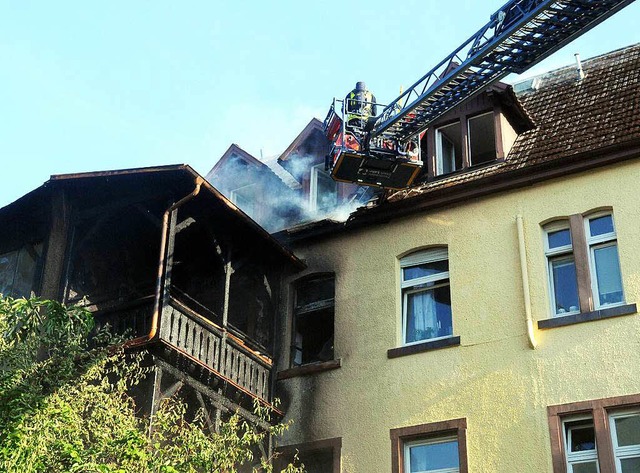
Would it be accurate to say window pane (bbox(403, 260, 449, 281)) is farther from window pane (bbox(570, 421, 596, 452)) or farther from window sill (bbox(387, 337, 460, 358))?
window pane (bbox(570, 421, 596, 452))

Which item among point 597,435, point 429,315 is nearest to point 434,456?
point 429,315

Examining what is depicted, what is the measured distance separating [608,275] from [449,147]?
4906 millimetres

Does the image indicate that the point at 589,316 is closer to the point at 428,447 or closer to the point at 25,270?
the point at 428,447

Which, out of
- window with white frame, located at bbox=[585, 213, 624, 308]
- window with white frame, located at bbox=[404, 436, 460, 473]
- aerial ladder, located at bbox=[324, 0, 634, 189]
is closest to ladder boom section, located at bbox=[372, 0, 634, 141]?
aerial ladder, located at bbox=[324, 0, 634, 189]

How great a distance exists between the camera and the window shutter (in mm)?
18734

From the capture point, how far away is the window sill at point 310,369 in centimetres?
1853

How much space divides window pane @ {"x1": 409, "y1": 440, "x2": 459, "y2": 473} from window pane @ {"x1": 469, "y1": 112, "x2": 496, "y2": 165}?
5.56 metres

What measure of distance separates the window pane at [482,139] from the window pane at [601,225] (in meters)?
2.96

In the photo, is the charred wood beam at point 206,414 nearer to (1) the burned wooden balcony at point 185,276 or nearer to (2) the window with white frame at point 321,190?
(1) the burned wooden balcony at point 185,276

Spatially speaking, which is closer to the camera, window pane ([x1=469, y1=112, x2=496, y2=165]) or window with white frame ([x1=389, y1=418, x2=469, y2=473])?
window with white frame ([x1=389, y1=418, x2=469, y2=473])

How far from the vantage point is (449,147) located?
67.4 feet

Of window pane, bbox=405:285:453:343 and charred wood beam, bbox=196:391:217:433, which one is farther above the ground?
window pane, bbox=405:285:453:343

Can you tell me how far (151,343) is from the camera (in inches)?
634

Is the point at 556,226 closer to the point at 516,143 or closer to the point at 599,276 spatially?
the point at 599,276
